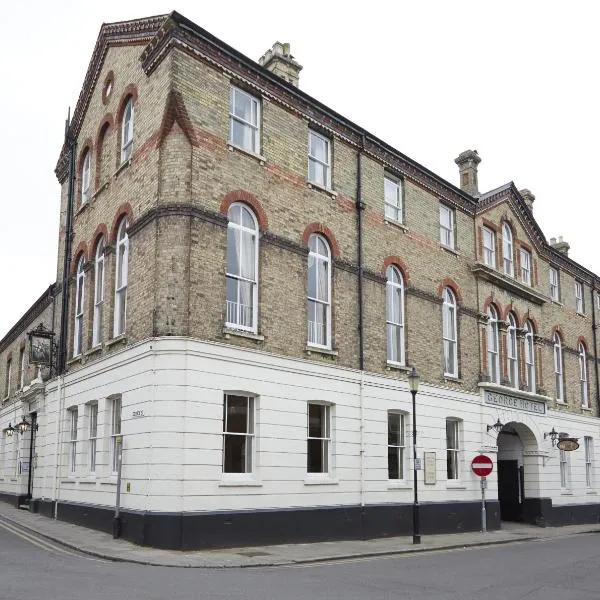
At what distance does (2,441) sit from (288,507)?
2093 centimetres

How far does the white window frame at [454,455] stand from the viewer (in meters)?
23.8

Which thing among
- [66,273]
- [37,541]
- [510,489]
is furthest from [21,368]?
[510,489]

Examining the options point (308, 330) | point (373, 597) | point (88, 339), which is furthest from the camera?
point (88, 339)

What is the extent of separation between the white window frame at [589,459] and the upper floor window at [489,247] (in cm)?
1037

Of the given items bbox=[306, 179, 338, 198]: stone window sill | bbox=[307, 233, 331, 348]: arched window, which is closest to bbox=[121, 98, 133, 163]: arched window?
bbox=[306, 179, 338, 198]: stone window sill

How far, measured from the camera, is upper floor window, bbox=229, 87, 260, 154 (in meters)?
18.6

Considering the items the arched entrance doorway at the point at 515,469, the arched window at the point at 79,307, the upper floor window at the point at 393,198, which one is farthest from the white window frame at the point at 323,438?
the arched entrance doorway at the point at 515,469

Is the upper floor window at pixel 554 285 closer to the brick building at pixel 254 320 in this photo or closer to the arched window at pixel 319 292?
the brick building at pixel 254 320

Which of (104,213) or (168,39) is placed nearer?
(168,39)

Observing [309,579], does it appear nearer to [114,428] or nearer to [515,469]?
[114,428]

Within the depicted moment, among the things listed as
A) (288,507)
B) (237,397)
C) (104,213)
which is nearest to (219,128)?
(104,213)

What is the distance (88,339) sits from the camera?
20.7 metres

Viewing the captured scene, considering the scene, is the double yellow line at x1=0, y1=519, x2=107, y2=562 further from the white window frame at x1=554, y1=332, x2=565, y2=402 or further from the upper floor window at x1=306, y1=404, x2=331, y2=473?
the white window frame at x1=554, y1=332, x2=565, y2=402

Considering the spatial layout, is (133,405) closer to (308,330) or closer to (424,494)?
(308,330)
